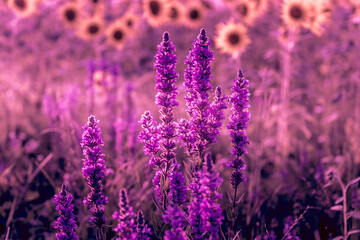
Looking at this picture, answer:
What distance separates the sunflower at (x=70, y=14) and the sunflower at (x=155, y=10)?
1.32m

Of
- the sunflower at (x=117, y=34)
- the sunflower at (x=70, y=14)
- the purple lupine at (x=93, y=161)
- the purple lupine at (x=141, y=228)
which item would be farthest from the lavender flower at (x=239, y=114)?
the sunflower at (x=70, y=14)

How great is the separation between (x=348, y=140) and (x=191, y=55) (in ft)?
10.7

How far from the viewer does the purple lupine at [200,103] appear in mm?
1753

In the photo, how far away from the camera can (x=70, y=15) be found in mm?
6598

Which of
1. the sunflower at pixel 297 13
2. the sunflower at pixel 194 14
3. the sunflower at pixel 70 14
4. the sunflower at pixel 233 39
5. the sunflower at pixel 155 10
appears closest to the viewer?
the sunflower at pixel 297 13

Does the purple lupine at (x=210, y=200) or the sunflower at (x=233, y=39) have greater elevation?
the sunflower at (x=233, y=39)

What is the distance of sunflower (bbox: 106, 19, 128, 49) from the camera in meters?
6.18

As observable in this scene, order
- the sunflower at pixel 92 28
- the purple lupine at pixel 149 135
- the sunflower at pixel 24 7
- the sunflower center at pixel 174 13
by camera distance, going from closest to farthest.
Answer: the purple lupine at pixel 149 135, the sunflower at pixel 24 7, the sunflower at pixel 92 28, the sunflower center at pixel 174 13

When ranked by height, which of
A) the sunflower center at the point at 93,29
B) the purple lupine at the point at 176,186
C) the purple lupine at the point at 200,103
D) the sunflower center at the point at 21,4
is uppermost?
the sunflower center at the point at 21,4

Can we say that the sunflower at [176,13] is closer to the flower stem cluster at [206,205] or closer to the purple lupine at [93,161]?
the purple lupine at [93,161]

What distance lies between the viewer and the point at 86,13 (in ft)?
21.6

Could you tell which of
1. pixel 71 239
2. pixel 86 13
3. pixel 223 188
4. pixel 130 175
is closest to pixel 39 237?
pixel 130 175

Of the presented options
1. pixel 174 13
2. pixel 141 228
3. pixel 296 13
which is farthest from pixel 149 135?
pixel 174 13

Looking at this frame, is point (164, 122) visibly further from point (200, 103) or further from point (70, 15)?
point (70, 15)
